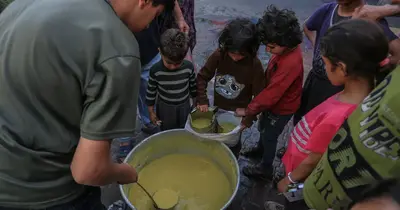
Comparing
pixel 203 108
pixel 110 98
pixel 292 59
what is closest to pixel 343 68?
pixel 292 59

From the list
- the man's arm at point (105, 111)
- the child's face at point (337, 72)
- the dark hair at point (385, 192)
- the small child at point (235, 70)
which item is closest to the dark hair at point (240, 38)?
the small child at point (235, 70)

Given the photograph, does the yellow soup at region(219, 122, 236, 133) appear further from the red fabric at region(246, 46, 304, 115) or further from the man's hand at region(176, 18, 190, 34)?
the man's hand at region(176, 18, 190, 34)

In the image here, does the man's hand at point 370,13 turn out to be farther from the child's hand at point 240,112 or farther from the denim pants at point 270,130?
the child's hand at point 240,112

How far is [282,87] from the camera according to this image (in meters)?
2.30

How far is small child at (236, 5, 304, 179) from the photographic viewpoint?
2229 mm

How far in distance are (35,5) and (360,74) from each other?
1380mm

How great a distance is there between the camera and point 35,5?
1.26m

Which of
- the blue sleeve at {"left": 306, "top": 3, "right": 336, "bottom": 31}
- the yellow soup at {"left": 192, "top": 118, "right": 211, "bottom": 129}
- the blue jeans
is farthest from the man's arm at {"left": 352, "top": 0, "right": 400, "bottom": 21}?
the blue jeans

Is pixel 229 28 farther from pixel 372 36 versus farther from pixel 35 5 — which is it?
pixel 35 5

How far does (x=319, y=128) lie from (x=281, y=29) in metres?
0.77

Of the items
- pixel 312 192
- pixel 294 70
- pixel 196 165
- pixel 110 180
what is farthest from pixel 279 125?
pixel 110 180

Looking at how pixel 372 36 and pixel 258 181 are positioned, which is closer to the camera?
pixel 372 36

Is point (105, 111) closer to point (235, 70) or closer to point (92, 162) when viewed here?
point (92, 162)

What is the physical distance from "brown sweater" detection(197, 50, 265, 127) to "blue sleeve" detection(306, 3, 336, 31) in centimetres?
45
